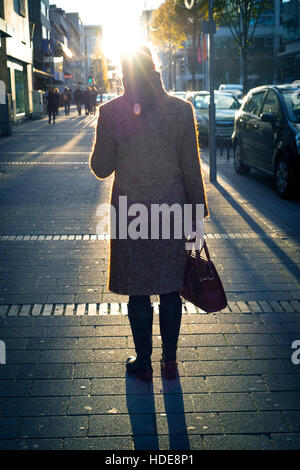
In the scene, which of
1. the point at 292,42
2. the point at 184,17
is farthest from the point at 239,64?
the point at 184,17

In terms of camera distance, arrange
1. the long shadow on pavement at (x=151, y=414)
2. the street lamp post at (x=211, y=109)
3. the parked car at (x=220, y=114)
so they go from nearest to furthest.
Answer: the long shadow on pavement at (x=151, y=414) < the street lamp post at (x=211, y=109) < the parked car at (x=220, y=114)

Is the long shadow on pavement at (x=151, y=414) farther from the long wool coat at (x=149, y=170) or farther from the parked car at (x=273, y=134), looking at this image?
the parked car at (x=273, y=134)

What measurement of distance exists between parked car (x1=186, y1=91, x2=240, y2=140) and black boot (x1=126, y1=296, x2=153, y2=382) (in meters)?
15.1

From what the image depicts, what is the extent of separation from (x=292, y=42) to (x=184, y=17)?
13720 mm

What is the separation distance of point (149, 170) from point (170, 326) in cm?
92

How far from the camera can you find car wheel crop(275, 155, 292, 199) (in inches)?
384

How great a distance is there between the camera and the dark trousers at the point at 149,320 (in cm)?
351

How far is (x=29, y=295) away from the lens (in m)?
5.20

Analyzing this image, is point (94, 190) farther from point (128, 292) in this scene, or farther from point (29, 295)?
point (128, 292)

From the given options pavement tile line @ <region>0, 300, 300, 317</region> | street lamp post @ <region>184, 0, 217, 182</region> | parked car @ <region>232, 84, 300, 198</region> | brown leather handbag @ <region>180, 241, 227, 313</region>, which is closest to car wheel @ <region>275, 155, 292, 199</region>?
parked car @ <region>232, 84, 300, 198</region>

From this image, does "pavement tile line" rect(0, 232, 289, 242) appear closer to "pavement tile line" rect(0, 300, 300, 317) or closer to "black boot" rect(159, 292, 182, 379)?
"pavement tile line" rect(0, 300, 300, 317)

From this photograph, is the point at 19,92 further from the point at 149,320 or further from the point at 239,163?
the point at 149,320

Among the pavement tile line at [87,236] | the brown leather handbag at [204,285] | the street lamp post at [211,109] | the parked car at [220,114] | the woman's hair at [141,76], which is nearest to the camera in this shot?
the woman's hair at [141,76]

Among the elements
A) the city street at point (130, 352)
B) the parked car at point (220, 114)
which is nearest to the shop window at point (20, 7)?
the parked car at point (220, 114)
